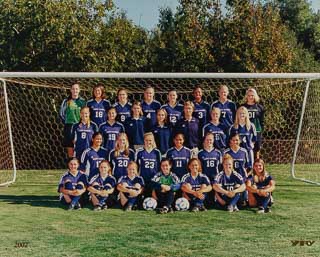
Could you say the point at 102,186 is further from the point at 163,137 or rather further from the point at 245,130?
the point at 245,130

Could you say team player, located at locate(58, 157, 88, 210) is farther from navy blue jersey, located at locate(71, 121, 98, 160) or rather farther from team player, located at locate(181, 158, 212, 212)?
team player, located at locate(181, 158, 212, 212)

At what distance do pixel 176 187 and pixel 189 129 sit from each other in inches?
33.2

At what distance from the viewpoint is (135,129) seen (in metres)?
6.26

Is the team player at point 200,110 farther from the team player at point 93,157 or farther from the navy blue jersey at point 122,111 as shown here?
the team player at point 93,157

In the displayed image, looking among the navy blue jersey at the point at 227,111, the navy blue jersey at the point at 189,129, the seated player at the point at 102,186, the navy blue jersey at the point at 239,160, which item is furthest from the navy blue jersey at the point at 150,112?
the navy blue jersey at the point at 239,160

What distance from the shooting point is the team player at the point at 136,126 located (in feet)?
20.4

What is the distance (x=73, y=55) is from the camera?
1141cm

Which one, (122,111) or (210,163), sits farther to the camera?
(122,111)

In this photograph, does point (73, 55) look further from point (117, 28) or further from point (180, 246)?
point (180, 246)

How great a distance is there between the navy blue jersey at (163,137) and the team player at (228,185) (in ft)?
2.65

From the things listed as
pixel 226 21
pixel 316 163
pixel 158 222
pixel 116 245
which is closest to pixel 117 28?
pixel 226 21

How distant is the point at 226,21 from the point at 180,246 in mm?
9226

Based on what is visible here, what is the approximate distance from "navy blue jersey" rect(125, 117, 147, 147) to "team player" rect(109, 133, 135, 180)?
1.36 ft

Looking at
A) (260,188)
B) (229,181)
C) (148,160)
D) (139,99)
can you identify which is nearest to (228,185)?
(229,181)
